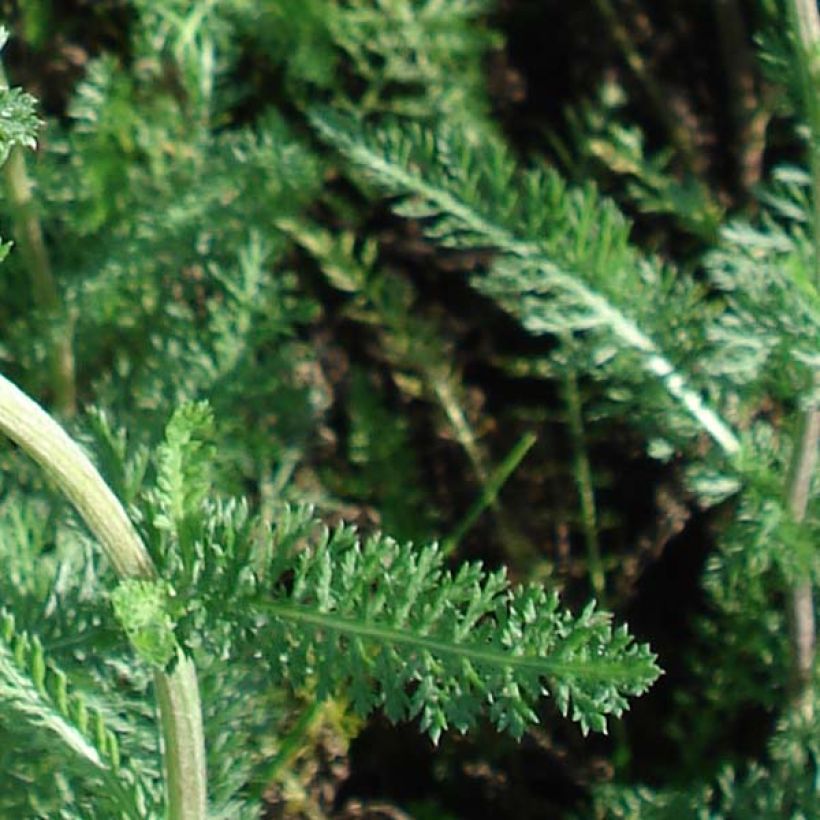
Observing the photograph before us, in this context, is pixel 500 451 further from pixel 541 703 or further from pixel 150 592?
pixel 150 592

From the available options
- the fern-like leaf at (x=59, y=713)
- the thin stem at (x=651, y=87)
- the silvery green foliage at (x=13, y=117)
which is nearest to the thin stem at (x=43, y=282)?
the fern-like leaf at (x=59, y=713)

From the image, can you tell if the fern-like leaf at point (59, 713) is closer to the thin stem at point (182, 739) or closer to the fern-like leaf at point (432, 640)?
the thin stem at point (182, 739)

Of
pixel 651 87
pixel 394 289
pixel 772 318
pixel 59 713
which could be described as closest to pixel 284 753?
pixel 59 713

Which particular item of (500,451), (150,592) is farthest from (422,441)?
(150,592)

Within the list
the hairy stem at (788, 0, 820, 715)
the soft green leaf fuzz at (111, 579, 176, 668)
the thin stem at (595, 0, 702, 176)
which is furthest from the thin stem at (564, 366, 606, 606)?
the soft green leaf fuzz at (111, 579, 176, 668)

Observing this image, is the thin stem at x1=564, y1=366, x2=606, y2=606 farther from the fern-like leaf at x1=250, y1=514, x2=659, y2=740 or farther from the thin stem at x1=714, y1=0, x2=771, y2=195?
the fern-like leaf at x1=250, y1=514, x2=659, y2=740

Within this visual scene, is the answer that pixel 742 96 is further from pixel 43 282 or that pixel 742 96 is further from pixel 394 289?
pixel 43 282
